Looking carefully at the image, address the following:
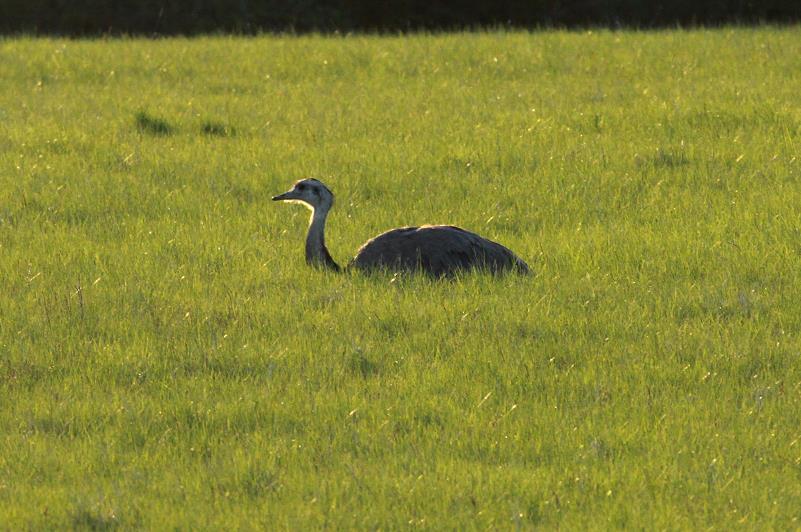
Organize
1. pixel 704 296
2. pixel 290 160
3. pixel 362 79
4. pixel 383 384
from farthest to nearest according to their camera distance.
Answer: pixel 362 79, pixel 290 160, pixel 704 296, pixel 383 384

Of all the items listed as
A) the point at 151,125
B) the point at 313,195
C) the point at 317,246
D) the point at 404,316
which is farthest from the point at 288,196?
the point at 151,125

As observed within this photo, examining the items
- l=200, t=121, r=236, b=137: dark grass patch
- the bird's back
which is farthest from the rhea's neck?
l=200, t=121, r=236, b=137: dark grass patch

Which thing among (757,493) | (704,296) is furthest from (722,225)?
(757,493)

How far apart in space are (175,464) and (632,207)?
716cm

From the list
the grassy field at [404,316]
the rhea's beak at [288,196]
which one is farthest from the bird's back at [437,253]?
the rhea's beak at [288,196]

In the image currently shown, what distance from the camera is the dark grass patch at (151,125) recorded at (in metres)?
17.1

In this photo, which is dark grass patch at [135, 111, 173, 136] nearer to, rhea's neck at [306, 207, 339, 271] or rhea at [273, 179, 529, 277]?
rhea's neck at [306, 207, 339, 271]

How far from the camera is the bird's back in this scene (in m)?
10.6

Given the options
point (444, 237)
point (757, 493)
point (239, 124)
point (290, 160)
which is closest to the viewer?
point (757, 493)

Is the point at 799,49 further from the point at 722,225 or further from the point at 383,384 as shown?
the point at 383,384

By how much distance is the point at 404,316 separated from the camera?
376 inches

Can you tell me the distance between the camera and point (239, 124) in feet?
57.2

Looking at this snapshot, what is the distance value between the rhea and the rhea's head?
8.2 inches

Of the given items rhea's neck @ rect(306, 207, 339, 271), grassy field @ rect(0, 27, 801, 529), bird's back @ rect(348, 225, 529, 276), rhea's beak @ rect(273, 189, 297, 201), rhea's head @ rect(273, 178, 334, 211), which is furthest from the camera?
rhea's beak @ rect(273, 189, 297, 201)
